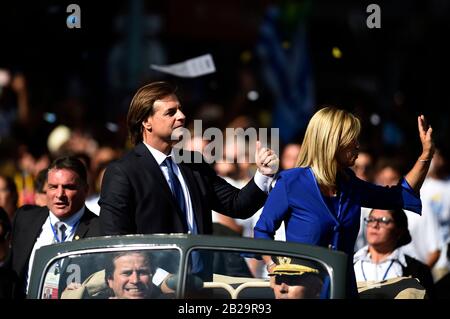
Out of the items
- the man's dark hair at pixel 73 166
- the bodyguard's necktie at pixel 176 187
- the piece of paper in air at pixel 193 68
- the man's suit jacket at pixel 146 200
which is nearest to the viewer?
the man's suit jacket at pixel 146 200

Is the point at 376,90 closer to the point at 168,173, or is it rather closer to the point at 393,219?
the point at 393,219

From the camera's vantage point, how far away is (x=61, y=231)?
30.6ft

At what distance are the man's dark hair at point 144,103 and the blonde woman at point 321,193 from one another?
3.42 feet

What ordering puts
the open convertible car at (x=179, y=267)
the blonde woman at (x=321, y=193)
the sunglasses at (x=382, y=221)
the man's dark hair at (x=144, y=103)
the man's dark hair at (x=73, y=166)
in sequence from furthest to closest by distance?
the sunglasses at (x=382, y=221) < the man's dark hair at (x=73, y=166) < the man's dark hair at (x=144, y=103) < the blonde woman at (x=321, y=193) < the open convertible car at (x=179, y=267)

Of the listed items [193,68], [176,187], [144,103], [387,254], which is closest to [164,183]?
[176,187]

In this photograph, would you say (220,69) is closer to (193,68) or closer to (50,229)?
(193,68)

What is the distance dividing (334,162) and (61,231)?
7.81ft

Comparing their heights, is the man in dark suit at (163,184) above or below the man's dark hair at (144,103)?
below

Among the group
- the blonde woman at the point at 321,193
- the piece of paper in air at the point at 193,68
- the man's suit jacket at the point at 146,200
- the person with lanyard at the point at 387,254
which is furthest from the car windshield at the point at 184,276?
the piece of paper in air at the point at 193,68

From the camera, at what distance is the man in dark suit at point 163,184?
320 inches

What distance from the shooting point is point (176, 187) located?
835 centimetres

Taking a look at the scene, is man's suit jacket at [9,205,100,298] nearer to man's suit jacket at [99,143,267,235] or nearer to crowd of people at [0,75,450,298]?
crowd of people at [0,75,450,298]

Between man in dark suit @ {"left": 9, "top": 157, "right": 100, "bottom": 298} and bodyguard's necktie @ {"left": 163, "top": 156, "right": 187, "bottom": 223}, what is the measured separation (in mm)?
939

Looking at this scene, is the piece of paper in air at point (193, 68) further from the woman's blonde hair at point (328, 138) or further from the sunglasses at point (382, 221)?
the woman's blonde hair at point (328, 138)
